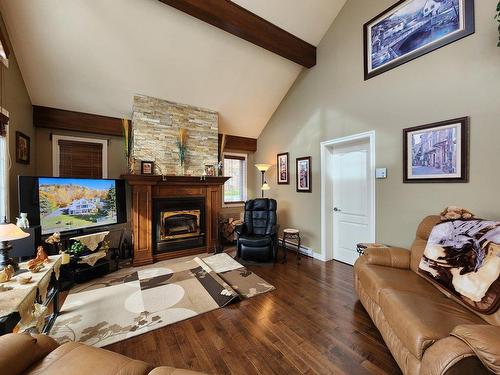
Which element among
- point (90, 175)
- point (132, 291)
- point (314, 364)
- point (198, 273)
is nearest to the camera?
point (314, 364)

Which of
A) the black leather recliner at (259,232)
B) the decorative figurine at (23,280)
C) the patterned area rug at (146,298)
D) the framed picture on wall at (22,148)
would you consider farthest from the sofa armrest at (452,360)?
the framed picture on wall at (22,148)

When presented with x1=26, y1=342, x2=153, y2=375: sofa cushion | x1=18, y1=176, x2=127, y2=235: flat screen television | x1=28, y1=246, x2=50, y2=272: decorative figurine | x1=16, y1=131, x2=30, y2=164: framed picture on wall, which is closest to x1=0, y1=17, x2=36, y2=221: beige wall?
x1=16, y1=131, x2=30, y2=164: framed picture on wall

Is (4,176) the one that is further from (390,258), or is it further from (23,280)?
(390,258)

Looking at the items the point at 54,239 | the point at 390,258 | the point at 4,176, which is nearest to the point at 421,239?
the point at 390,258

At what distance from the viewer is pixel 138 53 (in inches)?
122

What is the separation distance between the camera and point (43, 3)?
7.91 ft

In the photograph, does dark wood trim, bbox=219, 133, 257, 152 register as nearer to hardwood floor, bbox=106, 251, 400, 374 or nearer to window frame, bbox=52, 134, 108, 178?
window frame, bbox=52, 134, 108, 178

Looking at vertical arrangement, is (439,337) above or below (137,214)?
below

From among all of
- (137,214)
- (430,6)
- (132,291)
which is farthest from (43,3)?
(430,6)

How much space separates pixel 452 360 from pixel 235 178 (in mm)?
4786

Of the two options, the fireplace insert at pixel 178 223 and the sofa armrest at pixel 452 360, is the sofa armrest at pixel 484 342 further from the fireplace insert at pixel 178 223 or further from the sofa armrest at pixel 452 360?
the fireplace insert at pixel 178 223

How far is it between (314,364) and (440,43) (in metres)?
3.43

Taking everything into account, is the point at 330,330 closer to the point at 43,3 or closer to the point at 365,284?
the point at 365,284

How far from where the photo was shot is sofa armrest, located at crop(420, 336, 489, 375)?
94 cm
